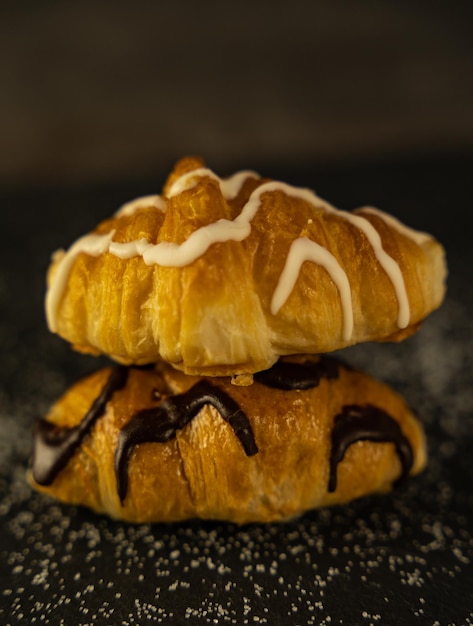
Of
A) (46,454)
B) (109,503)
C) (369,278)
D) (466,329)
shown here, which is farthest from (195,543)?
(466,329)

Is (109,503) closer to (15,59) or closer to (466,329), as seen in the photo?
(466,329)

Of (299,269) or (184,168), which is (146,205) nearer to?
(184,168)

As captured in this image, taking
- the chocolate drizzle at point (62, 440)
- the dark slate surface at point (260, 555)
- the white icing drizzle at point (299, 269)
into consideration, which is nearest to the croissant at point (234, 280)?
the white icing drizzle at point (299, 269)

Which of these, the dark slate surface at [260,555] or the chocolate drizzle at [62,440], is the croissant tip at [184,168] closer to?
the chocolate drizzle at [62,440]

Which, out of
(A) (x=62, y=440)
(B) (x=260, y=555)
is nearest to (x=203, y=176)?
(A) (x=62, y=440)

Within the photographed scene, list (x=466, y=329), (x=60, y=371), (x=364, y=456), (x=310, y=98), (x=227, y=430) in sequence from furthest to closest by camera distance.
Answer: (x=310, y=98), (x=466, y=329), (x=60, y=371), (x=364, y=456), (x=227, y=430)

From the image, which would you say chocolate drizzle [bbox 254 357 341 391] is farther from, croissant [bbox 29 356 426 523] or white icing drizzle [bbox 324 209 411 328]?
white icing drizzle [bbox 324 209 411 328]

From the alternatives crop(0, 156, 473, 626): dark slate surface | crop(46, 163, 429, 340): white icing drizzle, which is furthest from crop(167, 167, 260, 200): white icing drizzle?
crop(0, 156, 473, 626): dark slate surface
